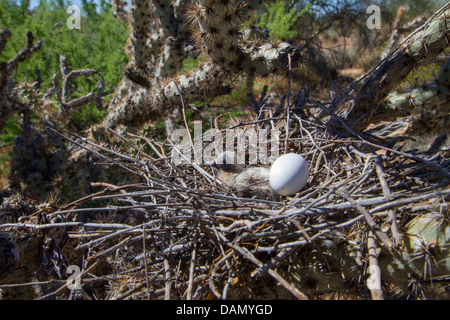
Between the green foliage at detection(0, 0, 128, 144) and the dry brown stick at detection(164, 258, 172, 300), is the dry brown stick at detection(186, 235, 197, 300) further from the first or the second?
the green foliage at detection(0, 0, 128, 144)

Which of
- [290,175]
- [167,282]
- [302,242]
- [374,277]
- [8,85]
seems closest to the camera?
[374,277]

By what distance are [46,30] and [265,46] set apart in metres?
7.35

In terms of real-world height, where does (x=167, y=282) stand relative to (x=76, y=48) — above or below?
below

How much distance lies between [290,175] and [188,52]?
2733 millimetres

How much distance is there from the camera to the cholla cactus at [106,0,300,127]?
2.63 metres

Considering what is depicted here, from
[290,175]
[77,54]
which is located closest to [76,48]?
[77,54]

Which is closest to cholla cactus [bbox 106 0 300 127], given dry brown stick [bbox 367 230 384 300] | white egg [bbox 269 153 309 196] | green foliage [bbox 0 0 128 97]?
white egg [bbox 269 153 309 196]

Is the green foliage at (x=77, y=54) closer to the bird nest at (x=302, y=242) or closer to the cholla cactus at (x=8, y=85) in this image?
the cholla cactus at (x=8, y=85)

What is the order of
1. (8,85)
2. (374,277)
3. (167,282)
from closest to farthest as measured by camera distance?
1. (374,277)
2. (167,282)
3. (8,85)

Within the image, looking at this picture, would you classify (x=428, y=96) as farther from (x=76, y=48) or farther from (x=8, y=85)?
(x=76, y=48)

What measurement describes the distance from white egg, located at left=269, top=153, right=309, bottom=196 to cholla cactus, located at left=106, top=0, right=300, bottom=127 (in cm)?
104

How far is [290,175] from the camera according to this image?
1.97 m
